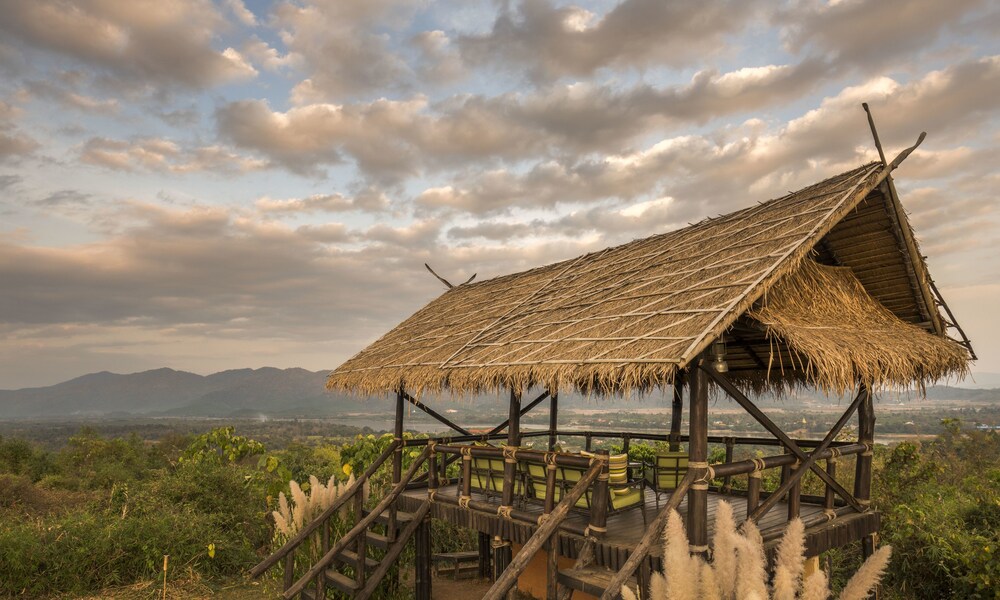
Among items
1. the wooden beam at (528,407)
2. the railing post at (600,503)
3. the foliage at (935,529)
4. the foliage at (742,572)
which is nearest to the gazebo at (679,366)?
the railing post at (600,503)

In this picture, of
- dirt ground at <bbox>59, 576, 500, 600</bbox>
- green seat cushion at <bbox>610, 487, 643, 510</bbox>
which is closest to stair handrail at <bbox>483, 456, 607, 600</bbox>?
green seat cushion at <bbox>610, 487, 643, 510</bbox>

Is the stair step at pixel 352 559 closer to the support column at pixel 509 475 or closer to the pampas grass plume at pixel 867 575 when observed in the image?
the support column at pixel 509 475

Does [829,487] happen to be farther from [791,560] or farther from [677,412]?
[791,560]

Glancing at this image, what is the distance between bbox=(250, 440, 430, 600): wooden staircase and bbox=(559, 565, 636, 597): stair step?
2.91 metres

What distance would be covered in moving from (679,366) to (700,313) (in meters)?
0.76

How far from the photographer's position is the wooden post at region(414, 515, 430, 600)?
827 cm

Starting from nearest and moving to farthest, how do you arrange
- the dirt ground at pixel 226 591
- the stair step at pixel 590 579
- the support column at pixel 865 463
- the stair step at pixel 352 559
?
1. the stair step at pixel 590 579
2. the support column at pixel 865 463
3. the stair step at pixel 352 559
4. the dirt ground at pixel 226 591

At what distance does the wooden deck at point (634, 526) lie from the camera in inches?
219

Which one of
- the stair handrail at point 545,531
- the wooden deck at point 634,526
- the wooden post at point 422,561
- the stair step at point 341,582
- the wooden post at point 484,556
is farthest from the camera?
the wooden post at point 484,556

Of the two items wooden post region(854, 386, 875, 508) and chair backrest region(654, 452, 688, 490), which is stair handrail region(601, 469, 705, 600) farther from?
wooden post region(854, 386, 875, 508)

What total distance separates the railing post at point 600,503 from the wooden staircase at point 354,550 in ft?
9.76

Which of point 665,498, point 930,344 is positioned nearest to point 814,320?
point 930,344

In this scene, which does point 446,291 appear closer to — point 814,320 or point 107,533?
point 107,533

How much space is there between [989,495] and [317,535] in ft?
29.0
